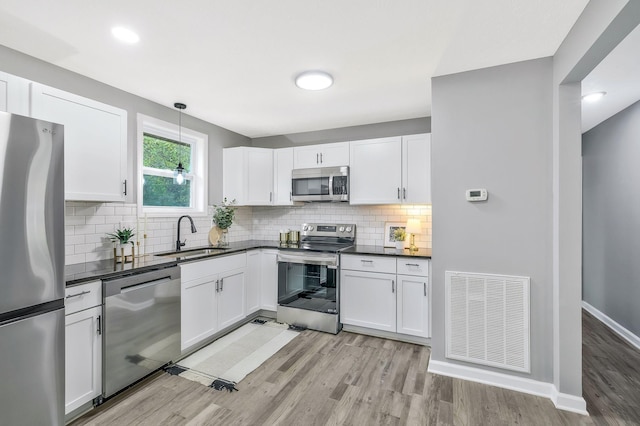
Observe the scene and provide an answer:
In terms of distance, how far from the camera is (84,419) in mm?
1976

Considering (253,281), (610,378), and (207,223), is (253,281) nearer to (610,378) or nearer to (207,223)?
(207,223)

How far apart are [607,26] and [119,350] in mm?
3392

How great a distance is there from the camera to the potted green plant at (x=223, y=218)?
3.83m

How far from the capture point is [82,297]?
1978mm

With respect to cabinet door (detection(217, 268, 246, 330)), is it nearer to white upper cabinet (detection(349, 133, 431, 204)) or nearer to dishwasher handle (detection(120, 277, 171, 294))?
dishwasher handle (detection(120, 277, 171, 294))

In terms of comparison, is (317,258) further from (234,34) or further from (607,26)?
(607,26)

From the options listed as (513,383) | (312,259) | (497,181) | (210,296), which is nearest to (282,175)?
(312,259)

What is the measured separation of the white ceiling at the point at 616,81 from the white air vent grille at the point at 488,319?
172 centimetres

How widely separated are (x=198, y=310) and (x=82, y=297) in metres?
1.09

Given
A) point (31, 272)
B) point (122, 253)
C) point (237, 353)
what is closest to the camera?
point (31, 272)

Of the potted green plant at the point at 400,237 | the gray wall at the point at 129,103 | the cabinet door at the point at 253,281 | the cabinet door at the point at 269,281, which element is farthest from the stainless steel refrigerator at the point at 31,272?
the potted green plant at the point at 400,237

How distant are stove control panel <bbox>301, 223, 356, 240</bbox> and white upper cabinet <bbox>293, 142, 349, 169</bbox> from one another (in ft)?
2.64

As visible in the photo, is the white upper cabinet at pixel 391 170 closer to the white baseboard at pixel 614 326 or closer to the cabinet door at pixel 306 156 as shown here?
the cabinet door at pixel 306 156

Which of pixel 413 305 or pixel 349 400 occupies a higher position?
pixel 413 305
